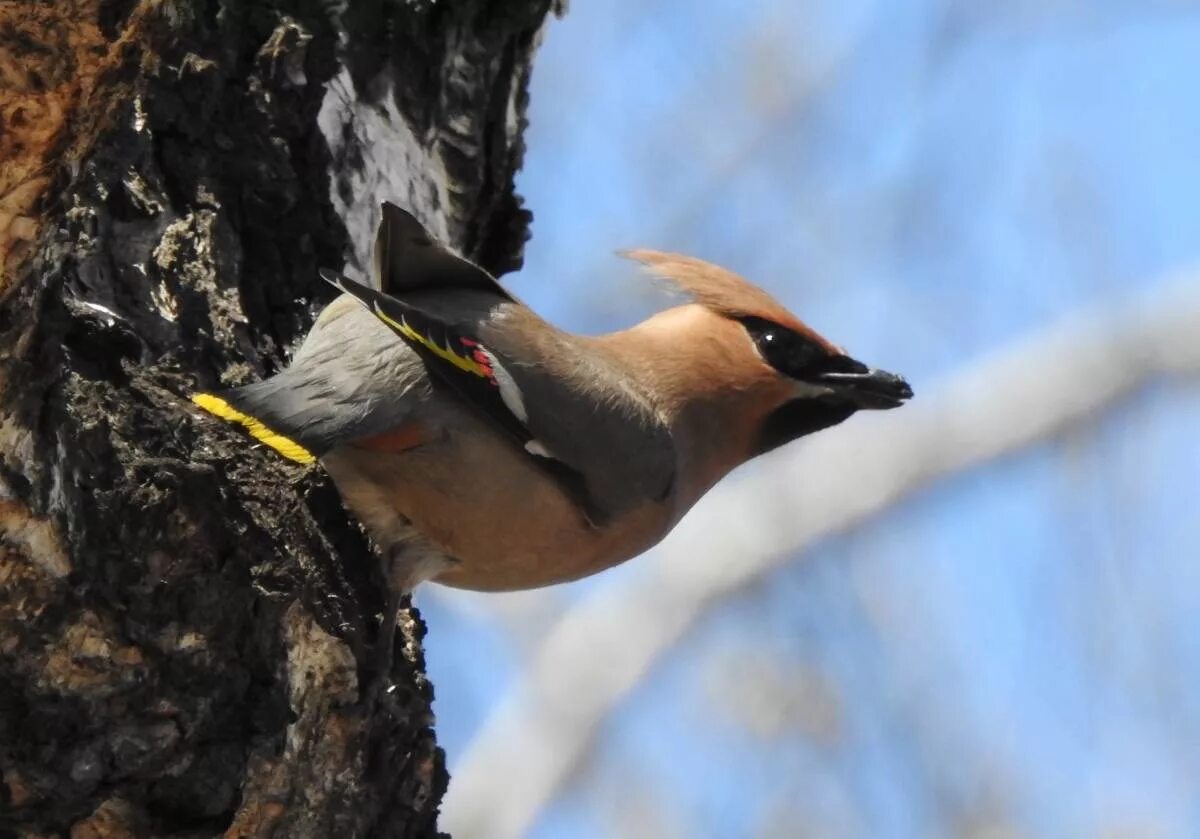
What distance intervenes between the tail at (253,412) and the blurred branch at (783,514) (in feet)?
10.1

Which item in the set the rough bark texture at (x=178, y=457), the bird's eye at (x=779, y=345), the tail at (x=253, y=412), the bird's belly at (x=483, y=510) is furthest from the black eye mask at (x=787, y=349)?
the tail at (x=253, y=412)

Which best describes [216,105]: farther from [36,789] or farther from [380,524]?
[36,789]

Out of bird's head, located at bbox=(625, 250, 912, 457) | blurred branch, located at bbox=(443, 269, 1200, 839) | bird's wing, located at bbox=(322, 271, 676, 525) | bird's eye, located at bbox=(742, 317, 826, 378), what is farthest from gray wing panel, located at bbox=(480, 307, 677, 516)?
blurred branch, located at bbox=(443, 269, 1200, 839)

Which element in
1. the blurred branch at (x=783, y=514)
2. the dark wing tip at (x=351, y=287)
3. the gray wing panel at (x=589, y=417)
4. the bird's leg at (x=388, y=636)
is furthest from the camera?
the blurred branch at (x=783, y=514)

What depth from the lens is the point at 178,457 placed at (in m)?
2.09

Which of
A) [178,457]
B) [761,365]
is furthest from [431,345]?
[761,365]

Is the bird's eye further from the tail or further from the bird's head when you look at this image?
the tail

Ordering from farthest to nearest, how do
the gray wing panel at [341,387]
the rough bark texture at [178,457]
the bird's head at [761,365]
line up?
the bird's head at [761,365] → the gray wing panel at [341,387] → the rough bark texture at [178,457]

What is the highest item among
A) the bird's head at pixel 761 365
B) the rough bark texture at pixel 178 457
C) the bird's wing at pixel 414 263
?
the bird's head at pixel 761 365

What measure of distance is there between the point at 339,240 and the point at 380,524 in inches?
24.7

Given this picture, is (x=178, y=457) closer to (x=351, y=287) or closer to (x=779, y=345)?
(x=351, y=287)

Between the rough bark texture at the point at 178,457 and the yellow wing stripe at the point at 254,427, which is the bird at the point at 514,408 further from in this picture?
the rough bark texture at the point at 178,457

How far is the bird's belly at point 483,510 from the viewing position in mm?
2754

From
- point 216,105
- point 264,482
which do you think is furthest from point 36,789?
point 216,105
